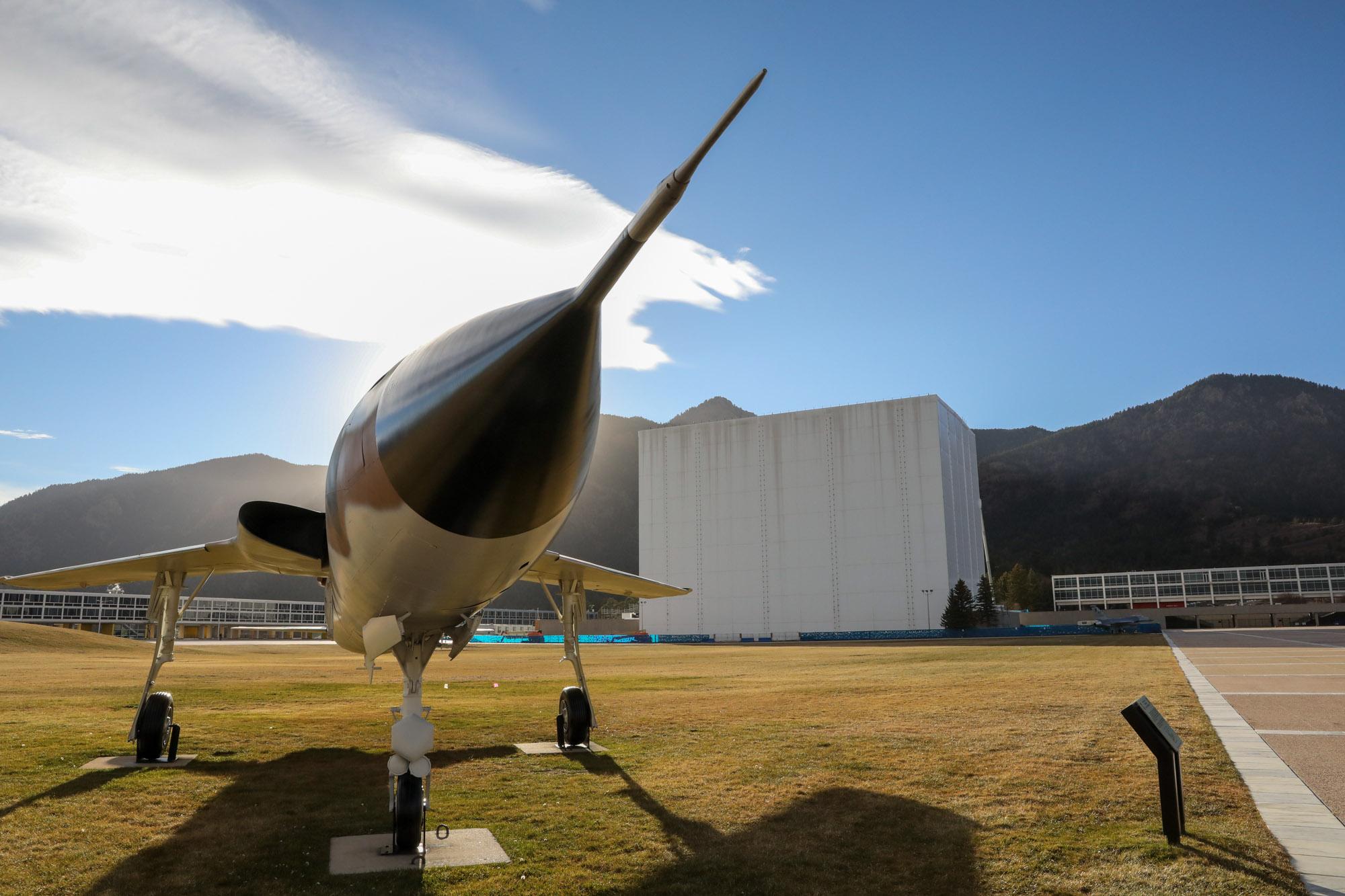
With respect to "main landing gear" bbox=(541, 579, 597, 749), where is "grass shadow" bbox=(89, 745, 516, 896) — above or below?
below

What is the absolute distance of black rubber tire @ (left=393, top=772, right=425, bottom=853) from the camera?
24.0 ft

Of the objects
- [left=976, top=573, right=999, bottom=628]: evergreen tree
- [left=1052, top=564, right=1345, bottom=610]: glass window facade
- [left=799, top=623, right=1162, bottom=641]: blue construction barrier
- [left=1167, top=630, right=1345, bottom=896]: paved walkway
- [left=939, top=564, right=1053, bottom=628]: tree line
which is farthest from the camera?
[left=1052, top=564, right=1345, bottom=610]: glass window facade

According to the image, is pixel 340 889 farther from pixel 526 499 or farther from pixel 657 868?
pixel 526 499

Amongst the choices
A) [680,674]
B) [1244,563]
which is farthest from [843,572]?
[1244,563]

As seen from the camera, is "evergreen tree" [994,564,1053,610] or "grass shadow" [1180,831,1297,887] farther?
"evergreen tree" [994,564,1053,610]

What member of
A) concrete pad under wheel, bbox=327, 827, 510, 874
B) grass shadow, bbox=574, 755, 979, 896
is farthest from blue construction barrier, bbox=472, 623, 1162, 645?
concrete pad under wheel, bbox=327, 827, 510, 874

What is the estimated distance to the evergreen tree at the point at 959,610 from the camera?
3263 inches

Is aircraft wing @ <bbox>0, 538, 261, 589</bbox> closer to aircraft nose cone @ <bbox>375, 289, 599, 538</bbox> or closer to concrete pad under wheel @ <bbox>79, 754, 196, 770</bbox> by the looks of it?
concrete pad under wheel @ <bbox>79, 754, 196, 770</bbox>

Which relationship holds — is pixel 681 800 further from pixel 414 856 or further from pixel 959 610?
pixel 959 610

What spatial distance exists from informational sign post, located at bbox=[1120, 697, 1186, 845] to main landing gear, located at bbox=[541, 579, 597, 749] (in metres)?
8.00

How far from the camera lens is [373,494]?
5.02 m

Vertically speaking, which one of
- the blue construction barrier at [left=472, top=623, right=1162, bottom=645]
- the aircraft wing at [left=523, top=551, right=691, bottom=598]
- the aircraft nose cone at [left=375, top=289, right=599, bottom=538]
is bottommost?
the blue construction barrier at [left=472, top=623, right=1162, bottom=645]

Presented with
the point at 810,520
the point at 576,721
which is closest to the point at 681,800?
the point at 576,721

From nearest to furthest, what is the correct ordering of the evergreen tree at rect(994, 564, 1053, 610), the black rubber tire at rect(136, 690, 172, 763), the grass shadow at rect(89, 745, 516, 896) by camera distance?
the grass shadow at rect(89, 745, 516, 896) → the black rubber tire at rect(136, 690, 172, 763) → the evergreen tree at rect(994, 564, 1053, 610)
